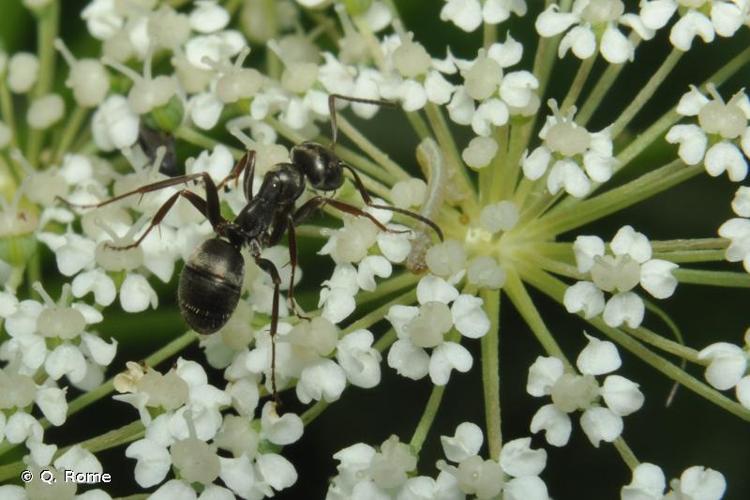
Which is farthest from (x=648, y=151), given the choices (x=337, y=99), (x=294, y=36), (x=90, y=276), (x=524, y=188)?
(x=90, y=276)

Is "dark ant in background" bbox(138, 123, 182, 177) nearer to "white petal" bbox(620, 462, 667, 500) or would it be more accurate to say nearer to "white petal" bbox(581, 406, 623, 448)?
"white petal" bbox(581, 406, 623, 448)

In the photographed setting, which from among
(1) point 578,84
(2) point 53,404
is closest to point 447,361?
(1) point 578,84

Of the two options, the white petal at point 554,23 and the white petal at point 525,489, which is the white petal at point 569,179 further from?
the white petal at point 525,489

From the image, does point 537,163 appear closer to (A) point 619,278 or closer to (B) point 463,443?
(A) point 619,278

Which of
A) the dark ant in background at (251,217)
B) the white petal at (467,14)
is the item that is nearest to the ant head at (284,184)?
the dark ant in background at (251,217)

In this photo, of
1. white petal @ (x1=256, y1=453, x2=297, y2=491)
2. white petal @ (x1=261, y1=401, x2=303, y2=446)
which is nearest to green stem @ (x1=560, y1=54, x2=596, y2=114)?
white petal @ (x1=261, y1=401, x2=303, y2=446)

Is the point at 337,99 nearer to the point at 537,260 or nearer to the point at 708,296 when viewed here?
the point at 537,260
